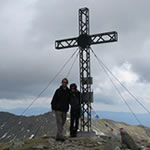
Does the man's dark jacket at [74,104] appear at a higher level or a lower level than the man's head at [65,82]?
lower

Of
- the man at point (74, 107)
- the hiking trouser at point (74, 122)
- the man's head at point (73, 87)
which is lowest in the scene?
the hiking trouser at point (74, 122)

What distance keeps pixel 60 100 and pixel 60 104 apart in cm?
21

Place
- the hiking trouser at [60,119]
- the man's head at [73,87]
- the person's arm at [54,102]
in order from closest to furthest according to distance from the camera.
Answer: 1. the hiking trouser at [60,119]
2. the person's arm at [54,102]
3. the man's head at [73,87]

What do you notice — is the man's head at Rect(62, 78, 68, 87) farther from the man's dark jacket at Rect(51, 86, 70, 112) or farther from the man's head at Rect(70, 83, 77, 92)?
the man's head at Rect(70, 83, 77, 92)

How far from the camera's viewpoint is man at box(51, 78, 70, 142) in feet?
40.3

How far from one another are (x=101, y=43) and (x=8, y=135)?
7072 inches

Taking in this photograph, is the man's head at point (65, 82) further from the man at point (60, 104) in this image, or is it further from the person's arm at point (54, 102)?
the person's arm at point (54, 102)

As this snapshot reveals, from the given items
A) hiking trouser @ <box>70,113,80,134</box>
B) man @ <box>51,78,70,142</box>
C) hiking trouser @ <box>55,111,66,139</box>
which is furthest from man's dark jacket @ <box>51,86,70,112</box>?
hiking trouser @ <box>70,113,80,134</box>

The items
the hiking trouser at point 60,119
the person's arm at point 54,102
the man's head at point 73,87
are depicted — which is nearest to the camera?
the hiking trouser at point 60,119

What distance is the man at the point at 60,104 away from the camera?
1227cm

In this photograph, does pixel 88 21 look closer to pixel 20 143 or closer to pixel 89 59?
pixel 89 59

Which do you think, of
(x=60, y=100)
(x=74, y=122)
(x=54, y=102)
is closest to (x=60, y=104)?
(x=60, y=100)

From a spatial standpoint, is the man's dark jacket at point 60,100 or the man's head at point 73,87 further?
the man's head at point 73,87

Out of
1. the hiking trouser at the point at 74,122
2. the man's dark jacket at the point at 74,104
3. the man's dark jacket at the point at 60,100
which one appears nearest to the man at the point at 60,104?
the man's dark jacket at the point at 60,100
